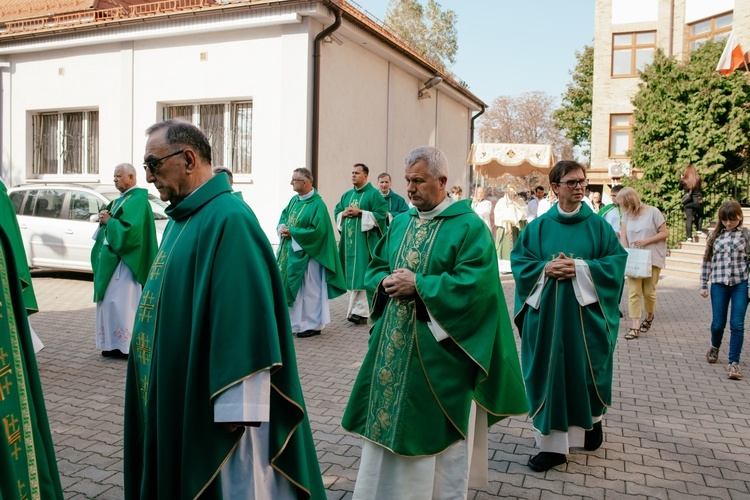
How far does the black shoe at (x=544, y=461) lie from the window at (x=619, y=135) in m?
25.1

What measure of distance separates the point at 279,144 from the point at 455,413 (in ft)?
37.4

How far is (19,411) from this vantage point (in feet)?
8.63

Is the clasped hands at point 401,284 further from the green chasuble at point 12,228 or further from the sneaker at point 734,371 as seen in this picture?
the sneaker at point 734,371

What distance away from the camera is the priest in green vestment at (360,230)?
9.90 meters

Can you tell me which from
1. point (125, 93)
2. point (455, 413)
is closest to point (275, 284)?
point (455, 413)

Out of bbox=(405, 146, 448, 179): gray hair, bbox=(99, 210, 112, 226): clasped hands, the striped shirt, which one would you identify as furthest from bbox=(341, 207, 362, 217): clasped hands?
bbox=(405, 146, 448, 179): gray hair

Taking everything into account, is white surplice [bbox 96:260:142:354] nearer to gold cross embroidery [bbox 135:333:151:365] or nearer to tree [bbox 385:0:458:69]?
gold cross embroidery [bbox 135:333:151:365]

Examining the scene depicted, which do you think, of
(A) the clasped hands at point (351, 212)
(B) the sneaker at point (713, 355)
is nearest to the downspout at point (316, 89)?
(A) the clasped hands at point (351, 212)

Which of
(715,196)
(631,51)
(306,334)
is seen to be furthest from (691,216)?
(306,334)

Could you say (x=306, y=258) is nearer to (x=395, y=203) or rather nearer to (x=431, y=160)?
(x=395, y=203)

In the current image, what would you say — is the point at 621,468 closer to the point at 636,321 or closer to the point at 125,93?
the point at 636,321

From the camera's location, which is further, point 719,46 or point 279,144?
point 719,46

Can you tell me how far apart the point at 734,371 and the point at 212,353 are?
21.1 ft

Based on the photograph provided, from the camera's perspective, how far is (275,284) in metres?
2.73
